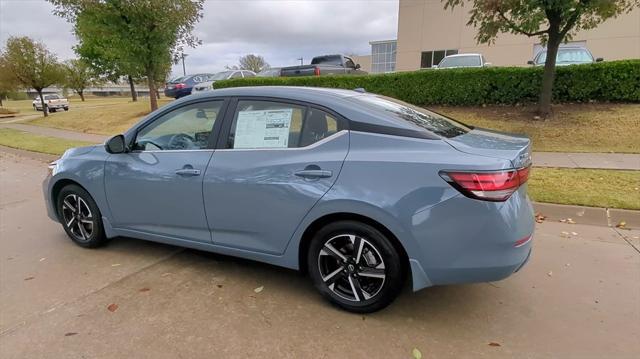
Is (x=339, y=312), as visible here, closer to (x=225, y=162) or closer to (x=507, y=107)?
(x=225, y=162)

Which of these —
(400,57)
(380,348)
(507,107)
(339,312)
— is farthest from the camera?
A: (400,57)

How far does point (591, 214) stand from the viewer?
489 centimetres

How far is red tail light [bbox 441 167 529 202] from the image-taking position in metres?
2.52

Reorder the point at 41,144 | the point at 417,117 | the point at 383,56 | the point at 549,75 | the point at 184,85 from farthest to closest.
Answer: the point at 383,56 → the point at 184,85 → the point at 41,144 → the point at 549,75 → the point at 417,117

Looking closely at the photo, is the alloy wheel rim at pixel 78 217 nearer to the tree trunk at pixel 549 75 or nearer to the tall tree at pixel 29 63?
the tree trunk at pixel 549 75

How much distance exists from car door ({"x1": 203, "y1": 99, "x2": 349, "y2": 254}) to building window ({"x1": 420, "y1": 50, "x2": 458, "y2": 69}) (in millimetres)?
27827

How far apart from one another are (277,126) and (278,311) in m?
1.40

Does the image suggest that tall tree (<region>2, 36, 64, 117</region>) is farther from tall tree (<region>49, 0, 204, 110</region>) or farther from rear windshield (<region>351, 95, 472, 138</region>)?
rear windshield (<region>351, 95, 472, 138</region>)

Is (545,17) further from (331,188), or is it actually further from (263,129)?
(331,188)

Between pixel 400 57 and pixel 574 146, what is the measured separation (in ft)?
75.0

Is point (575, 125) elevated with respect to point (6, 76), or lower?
lower

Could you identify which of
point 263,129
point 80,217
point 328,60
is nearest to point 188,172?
point 263,129

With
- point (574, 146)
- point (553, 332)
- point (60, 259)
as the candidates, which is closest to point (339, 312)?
point (553, 332)

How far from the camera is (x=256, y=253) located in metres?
3.31
